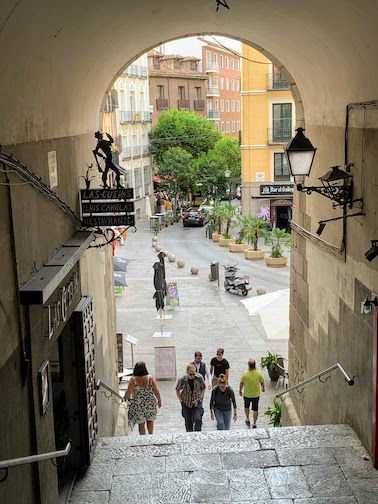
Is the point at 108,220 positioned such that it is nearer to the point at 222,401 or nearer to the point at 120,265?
the point at 222,401

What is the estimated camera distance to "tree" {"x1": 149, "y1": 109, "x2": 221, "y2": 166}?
54.2 meters

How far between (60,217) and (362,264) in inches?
122

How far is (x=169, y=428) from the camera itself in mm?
11797

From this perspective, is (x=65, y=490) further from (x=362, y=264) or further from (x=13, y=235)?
(x=362, y=264)

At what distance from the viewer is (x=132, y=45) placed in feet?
31.9

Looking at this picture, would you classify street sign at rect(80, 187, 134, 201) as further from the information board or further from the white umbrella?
the white umbrella

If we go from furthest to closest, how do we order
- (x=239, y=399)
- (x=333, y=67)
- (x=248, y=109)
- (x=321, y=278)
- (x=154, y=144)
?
(x=154, y=144)
(x=248, y=109)
(x=239, y=399)
(x=321, y=278)
(x=333, y=67)

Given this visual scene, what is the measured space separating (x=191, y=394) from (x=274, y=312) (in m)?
4.87

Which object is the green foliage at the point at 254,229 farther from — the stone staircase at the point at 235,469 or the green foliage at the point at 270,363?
the stone staircase at the point at 235,469

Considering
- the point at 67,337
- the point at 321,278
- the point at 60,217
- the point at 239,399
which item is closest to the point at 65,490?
the point at 67,337

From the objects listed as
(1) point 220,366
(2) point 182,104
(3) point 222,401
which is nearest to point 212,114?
(2) point 182,104

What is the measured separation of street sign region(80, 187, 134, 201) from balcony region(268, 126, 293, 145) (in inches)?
1135

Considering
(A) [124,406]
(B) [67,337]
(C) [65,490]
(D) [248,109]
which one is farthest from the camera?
(D) [248,109]

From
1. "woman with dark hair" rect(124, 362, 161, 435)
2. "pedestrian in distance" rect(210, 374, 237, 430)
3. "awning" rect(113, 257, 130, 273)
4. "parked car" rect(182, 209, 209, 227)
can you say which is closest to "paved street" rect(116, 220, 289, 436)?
"pedestrian in distance" rect(210, 374, 237, 430)
